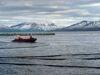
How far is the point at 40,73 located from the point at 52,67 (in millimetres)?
5232

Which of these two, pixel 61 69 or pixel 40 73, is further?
pixel 61 69

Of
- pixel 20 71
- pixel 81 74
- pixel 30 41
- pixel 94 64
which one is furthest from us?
pixel 30 41

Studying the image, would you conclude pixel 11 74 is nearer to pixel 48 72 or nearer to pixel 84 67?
pixel 48 72

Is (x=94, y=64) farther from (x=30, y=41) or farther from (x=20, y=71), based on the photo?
(x=30, y=41)

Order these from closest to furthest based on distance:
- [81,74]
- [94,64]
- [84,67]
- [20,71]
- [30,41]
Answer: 1. [81,74]
2. [20,71]
3. [84,67]
4. [94,64]
5. [30,41]

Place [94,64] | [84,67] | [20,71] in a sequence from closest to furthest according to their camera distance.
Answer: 1. [20,71]
2. [84,67]
3. [94,64]

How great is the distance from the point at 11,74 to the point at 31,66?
7552mm

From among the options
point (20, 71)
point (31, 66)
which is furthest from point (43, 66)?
point (20, 71)

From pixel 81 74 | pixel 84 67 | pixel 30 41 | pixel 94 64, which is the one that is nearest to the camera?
pixel 81 74

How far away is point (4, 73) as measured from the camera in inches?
1606

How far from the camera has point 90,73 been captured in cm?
4022

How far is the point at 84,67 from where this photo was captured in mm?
45625

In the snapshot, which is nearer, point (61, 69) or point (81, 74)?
point (81, 74)

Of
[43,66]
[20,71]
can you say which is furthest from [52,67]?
[20,71]
